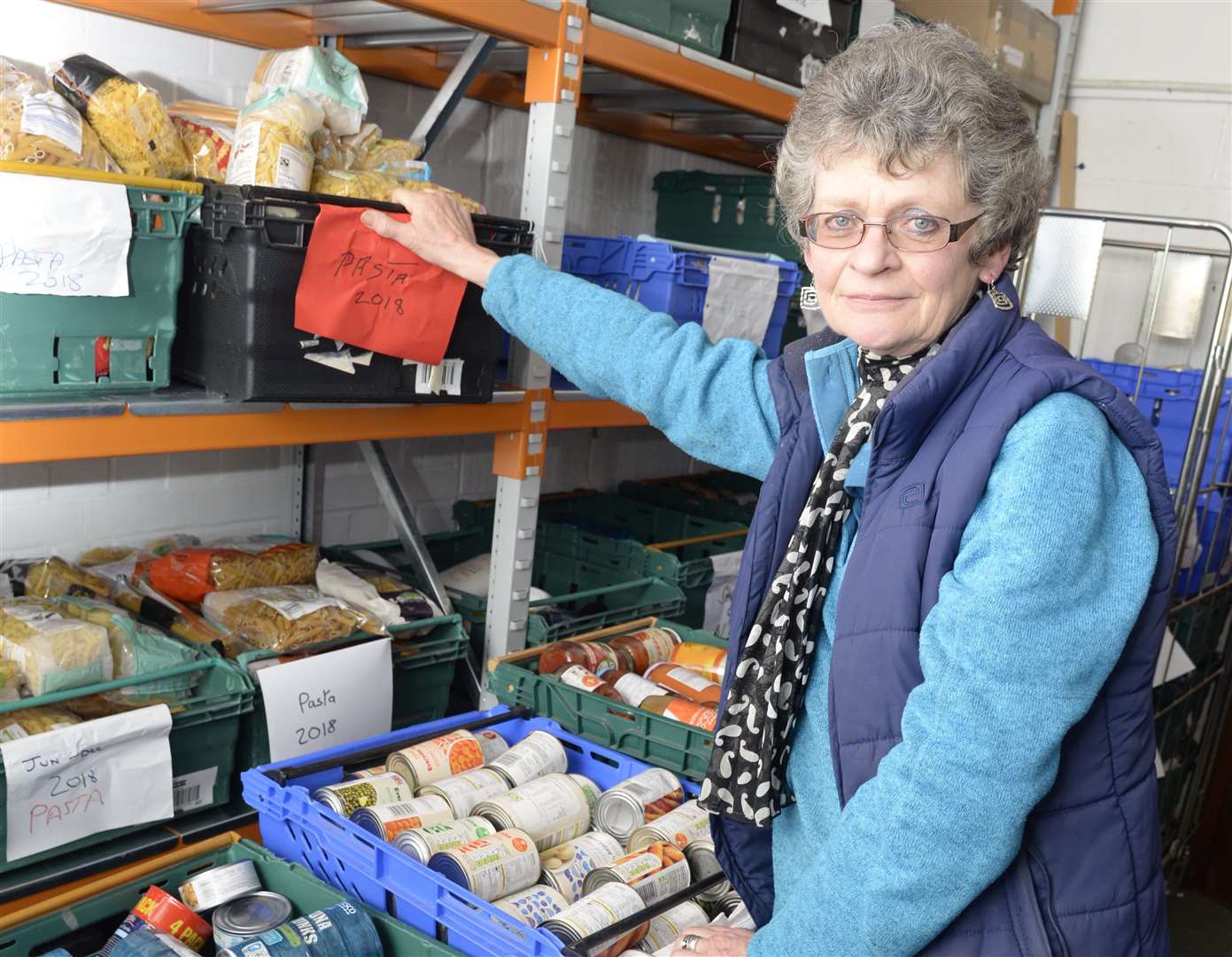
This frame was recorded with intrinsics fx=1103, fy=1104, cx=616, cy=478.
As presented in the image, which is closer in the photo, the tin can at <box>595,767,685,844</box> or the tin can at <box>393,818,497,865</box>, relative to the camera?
the tin can at <box>393,818,497,865</box>

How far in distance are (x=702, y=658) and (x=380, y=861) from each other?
36.7 inches

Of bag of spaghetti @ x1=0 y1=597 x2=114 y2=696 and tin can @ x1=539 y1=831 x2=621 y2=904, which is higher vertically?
bag of spaghetti @ x1=0 y1=597 x2=114 y2=696

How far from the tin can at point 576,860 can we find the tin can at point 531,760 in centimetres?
15

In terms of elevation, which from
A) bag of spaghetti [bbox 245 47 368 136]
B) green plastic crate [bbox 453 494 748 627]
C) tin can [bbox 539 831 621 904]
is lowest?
tin can [bbox 539 831 621 904]

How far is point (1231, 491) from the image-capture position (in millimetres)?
3387

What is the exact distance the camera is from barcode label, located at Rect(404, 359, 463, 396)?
1.88 m

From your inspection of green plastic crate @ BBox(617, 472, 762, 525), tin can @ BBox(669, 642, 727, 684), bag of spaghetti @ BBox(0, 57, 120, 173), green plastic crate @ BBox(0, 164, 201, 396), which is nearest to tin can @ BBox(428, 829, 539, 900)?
tin can @ BBox(669, 642, 727, 684)

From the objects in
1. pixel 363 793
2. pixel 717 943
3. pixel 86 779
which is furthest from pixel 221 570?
pixel 717 943

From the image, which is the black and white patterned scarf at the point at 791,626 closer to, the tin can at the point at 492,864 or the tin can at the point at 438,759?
the tin can at the point at 492,864

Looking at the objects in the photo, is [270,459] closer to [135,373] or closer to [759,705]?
[135,373]

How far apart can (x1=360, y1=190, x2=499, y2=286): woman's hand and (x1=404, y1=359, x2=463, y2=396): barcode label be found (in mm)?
185

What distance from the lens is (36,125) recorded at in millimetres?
1487

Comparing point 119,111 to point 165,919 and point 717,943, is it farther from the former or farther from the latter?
point 717,943

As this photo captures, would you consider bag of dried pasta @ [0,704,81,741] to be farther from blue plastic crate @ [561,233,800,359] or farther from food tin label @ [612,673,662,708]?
blue plastic crate @ [561,233,800,359]
